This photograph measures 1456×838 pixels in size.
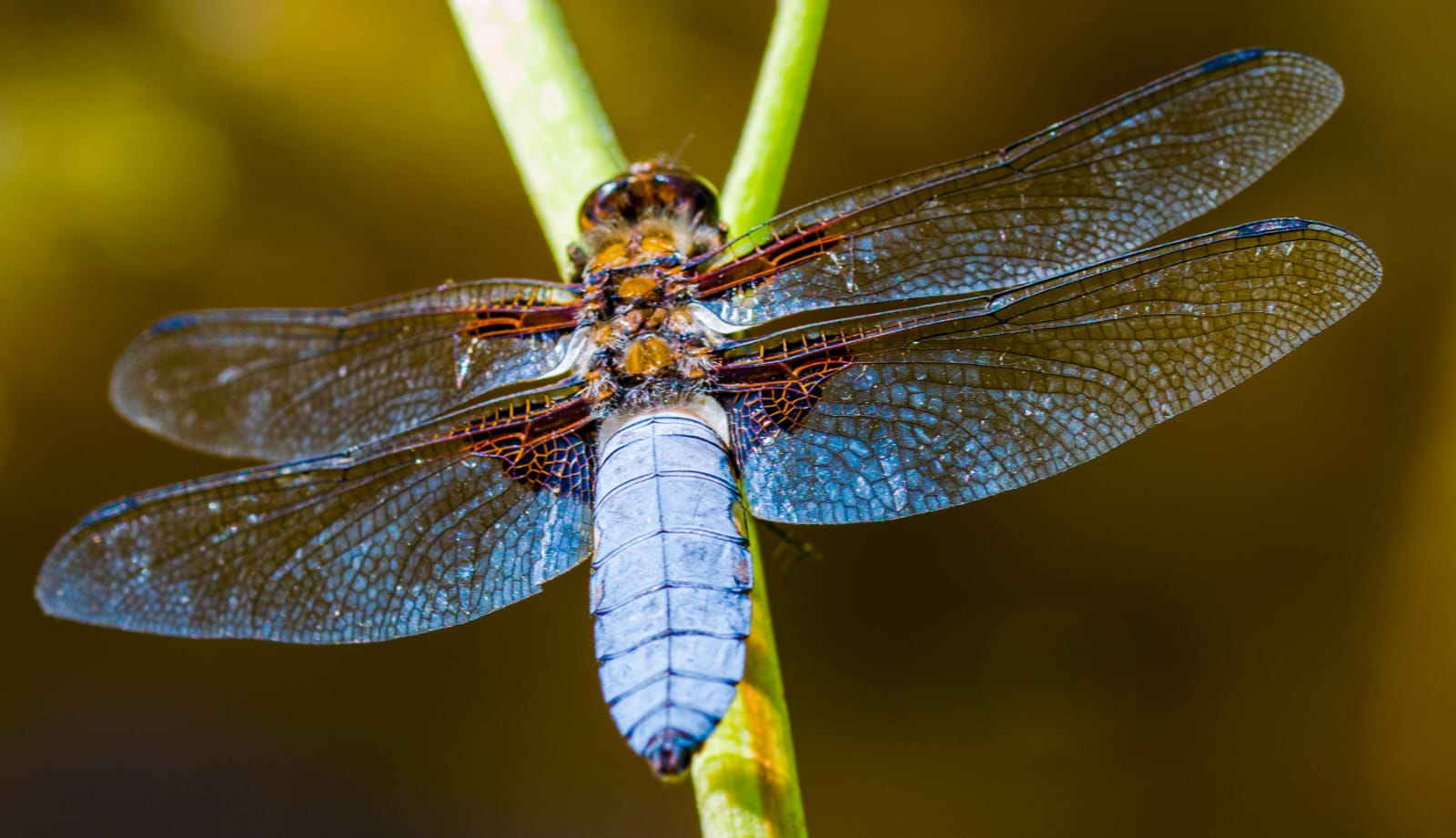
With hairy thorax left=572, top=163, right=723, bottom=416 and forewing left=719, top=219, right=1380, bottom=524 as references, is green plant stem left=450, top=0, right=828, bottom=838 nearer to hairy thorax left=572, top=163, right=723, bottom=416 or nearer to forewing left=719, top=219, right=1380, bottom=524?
hairy thorax left=572, top=163, right=723, bottom=416

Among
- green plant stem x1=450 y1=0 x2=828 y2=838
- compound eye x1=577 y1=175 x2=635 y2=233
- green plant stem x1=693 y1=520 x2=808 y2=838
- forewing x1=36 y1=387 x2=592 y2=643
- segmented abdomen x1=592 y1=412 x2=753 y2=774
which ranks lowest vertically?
green plant stem x1=693 y1=520 x2=808 y2=838

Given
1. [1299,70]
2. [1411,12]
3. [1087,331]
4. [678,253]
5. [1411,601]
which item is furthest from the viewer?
[1411,601]

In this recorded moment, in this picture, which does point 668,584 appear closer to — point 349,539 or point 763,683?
point 763,683

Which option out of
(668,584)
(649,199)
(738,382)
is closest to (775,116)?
(649,199)

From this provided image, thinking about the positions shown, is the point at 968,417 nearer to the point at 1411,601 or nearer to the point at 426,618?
the point at 426,618

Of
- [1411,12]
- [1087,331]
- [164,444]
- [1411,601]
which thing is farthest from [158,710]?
[1411,12]

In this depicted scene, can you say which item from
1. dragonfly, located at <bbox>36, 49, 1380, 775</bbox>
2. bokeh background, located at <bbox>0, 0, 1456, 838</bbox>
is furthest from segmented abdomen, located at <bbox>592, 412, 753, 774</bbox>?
bokeh background, located at <bbox>0, 0, 1456, 838</bbox>
